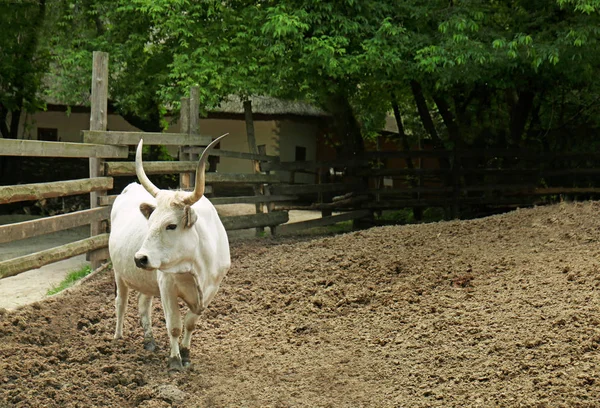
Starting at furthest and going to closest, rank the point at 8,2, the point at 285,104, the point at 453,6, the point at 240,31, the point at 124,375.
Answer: the point at 285,104
the point at 8,2
the point at 240,31
the point at 453,6
the point at 124,375

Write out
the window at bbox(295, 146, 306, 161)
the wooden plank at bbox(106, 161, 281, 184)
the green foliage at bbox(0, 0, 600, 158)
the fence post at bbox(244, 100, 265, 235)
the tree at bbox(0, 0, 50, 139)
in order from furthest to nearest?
the window at bbox(295, 146, 306, 161) < the tree at bbox(0, 0, 50, 139) < the fence post at bbox(244, 100, 265, 235) < the green foliage at bbox(0, 0, 600, 158) < the wooden plank at bbox(106, 161, 281, 184)

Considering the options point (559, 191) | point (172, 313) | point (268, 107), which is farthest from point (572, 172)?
point (172, 313)

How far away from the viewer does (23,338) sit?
18.9 feet

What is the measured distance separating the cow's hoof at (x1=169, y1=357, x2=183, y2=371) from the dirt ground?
0.20 ft

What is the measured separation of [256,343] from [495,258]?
275 cm

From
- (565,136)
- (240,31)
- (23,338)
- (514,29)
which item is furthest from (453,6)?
(23,338)

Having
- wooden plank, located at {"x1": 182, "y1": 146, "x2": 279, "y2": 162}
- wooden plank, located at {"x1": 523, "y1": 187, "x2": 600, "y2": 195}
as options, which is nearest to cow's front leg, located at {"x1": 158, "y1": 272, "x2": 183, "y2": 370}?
wooden plank, located at {"x1": 182, "y1": 146, "x2": 279, "y2": 162}

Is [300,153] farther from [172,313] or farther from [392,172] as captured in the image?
[172,313]

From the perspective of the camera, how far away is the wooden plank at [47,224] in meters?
6.22

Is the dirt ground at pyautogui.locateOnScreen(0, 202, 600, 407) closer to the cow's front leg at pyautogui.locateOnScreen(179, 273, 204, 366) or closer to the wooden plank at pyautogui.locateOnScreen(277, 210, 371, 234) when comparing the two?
the cow's front leg at pyautogui.locateOnScreen(179, 273, 204, 366)

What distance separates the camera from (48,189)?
704cm

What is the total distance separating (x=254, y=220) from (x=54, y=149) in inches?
205

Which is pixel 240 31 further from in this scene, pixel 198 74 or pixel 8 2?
pixel 8 2

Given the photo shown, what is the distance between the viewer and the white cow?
186 inches
